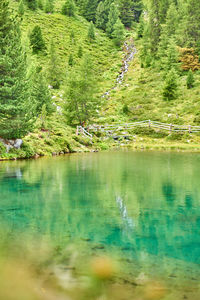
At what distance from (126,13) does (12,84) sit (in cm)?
9272

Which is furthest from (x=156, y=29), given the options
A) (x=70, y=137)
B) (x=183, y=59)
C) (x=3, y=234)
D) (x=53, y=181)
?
(x=3, y=234)

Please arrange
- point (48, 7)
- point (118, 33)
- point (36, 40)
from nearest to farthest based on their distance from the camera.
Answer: point (36, 40), point (48, 7), point (118, 33)

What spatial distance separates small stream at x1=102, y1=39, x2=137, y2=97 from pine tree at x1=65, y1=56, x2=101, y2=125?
1789 cm

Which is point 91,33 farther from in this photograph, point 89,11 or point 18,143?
point 18,143

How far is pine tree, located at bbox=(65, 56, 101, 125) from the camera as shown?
30.0 meters

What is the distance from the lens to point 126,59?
67062mm

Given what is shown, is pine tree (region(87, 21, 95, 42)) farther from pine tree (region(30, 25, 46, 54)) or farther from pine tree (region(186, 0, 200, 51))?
pine tree (region(186, 0, 200, 51))

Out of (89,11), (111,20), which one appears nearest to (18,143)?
(111,20)

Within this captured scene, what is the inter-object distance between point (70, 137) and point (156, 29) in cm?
4601

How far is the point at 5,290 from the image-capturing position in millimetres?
2756

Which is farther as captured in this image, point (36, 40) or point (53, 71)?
point (36, 40)

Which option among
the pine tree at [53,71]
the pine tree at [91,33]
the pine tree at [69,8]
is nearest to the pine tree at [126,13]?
the pine tree at [69,8]

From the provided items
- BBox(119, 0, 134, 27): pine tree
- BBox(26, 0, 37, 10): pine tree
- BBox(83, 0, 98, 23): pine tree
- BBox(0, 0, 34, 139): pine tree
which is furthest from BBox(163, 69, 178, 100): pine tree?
BBox(119, 0, 134, 27): pine tree

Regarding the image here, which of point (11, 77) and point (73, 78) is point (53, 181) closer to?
point (11, 77)
